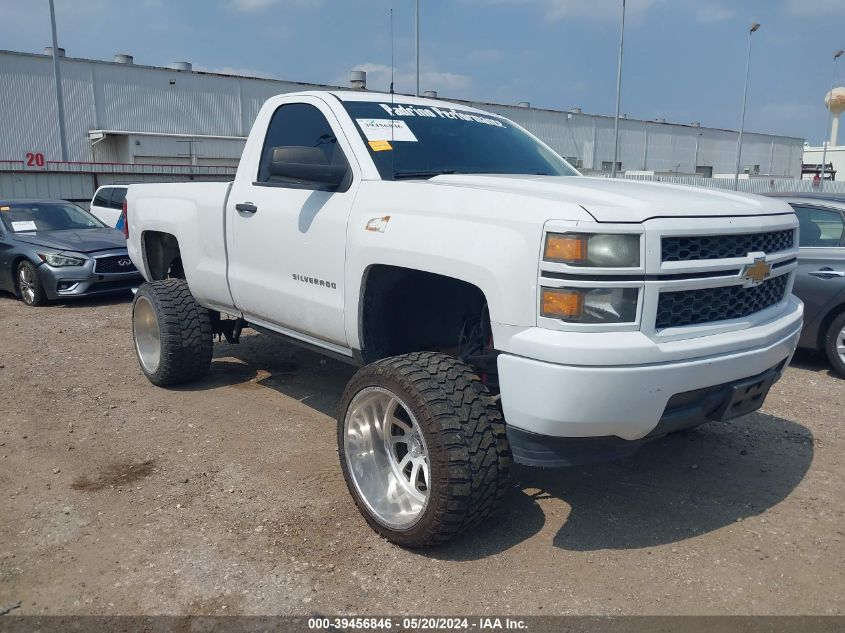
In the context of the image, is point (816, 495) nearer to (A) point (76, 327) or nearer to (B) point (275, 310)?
(B) point (275, 310)

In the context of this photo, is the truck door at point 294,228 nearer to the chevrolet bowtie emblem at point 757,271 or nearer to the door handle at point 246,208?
the door handle at point 246,208

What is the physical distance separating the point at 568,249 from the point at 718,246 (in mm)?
751

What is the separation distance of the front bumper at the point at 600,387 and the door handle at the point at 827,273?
4038mm

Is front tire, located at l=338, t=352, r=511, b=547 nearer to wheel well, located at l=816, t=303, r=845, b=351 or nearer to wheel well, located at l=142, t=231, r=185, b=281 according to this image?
wheel well, located at l=142, t=231, r=185, b=281

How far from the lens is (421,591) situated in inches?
119

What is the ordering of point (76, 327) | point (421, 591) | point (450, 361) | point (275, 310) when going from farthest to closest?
point (76, 327) → point (275, 310) → point (450, 361) → point (421, 591)

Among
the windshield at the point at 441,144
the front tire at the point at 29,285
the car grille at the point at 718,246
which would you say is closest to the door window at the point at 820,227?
the windshield at the point at 441,144

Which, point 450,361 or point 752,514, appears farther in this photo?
point 752,514

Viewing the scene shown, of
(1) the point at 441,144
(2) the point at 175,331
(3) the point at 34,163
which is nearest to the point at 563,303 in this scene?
(1) the point at 441,144

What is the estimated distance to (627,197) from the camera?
2.98 m

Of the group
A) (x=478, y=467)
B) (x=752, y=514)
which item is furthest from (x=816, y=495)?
(x=478, y=467)

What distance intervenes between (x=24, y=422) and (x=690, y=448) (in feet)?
14.6

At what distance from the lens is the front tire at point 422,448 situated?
10.00 ft

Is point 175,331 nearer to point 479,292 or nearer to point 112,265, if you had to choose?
point 479,292
